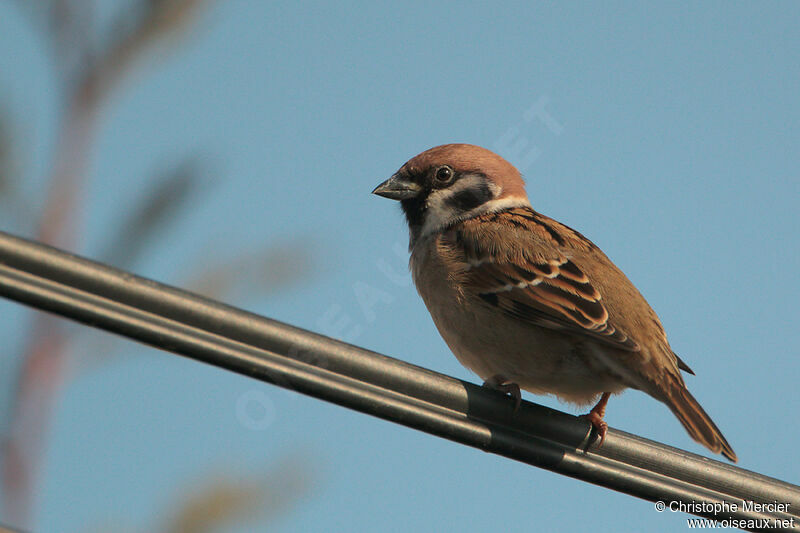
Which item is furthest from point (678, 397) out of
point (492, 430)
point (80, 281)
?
point (80, 281)

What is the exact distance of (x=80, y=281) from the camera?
229cm

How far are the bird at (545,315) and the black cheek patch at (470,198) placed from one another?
7.8 inches

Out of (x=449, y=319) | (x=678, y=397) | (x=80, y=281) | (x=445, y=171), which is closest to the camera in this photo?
(x=80, y=281)

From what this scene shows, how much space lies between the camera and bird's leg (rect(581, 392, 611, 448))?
311 cm

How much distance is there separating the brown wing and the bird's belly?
0.21 ft

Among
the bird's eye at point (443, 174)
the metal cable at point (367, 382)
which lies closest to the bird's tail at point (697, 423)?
the metal cable at point (367, 382)

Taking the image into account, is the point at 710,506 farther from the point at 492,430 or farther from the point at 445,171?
the point at 445,171

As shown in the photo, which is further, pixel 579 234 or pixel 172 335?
pixel 579 234

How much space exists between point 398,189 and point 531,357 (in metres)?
1.55

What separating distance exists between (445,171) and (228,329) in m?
2.88

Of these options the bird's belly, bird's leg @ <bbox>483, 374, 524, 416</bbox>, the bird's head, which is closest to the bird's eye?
the bird's head

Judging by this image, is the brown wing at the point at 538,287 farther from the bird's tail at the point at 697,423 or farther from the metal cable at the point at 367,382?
the metal cable at the point at 367,382

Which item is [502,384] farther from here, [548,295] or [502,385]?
[548,295]

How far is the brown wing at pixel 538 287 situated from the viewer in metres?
3.80
